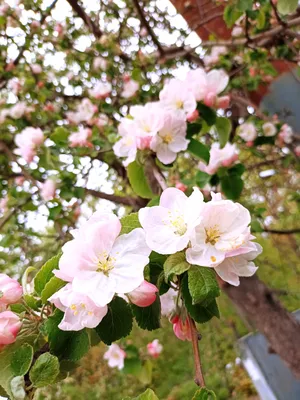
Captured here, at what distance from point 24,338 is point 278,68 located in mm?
2863

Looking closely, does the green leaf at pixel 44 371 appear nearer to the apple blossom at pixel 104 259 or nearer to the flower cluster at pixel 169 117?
the apple blossom at pixel 104 259

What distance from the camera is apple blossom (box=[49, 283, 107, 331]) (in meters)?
0.39

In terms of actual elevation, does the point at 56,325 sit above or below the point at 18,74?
below

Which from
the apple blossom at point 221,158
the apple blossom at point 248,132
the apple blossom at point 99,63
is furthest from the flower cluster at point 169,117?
the apple blossom at point 99,63

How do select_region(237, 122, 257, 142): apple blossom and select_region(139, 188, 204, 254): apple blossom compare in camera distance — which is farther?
select_region(237, 122, 257, 142): apple blossom

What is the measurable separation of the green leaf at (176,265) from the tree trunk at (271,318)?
105cm

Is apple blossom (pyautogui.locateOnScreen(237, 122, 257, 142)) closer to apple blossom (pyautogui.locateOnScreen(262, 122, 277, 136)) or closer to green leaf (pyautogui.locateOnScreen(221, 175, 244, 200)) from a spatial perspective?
apple blossom (pyautogui.locateOnScreen(262, 122, 277, 136))

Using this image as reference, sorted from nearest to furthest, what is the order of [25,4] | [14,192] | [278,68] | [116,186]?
1. [14,192]
2. [25,4]
3. [116,186]
4. [278,68]

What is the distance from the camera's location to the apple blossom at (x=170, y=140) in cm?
79

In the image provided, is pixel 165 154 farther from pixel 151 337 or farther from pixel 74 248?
pixel 151 337

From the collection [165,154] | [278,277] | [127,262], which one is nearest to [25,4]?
[165,154]

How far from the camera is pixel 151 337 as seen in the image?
397cm

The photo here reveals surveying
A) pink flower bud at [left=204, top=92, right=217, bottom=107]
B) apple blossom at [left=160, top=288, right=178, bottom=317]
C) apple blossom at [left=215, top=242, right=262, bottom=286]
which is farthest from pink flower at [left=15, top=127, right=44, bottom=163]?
apple blossom at [left=215, top=242, right=262, bottom=286]

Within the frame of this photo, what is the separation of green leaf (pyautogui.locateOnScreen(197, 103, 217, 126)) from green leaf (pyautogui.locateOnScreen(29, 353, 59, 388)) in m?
0.63
